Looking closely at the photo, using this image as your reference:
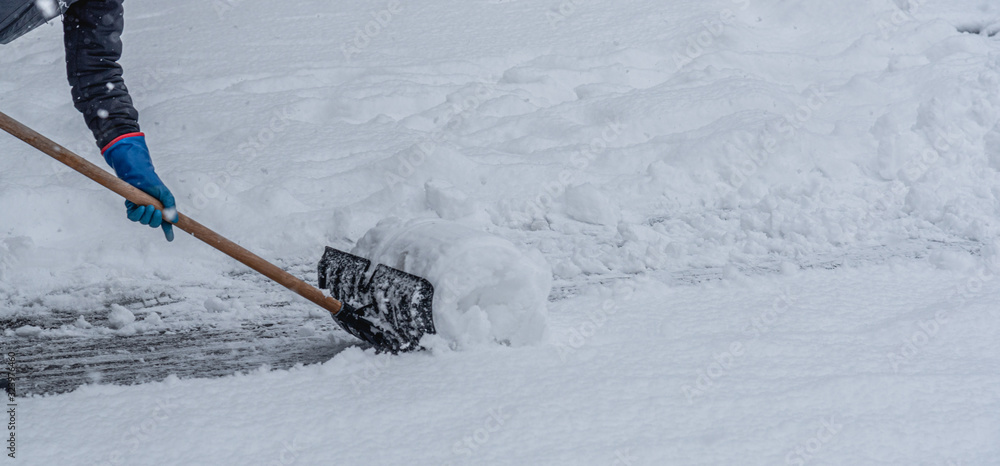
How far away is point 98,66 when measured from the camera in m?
2.38

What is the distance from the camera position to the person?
7.58 ft

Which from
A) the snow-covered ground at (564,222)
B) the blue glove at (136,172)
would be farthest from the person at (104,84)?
the snow-covered ground at (564,222)

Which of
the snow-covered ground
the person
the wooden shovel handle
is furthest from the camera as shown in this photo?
the person

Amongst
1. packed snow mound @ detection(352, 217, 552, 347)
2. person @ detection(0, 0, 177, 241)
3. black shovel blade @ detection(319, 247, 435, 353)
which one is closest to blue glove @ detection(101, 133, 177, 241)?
person @ detection(0, 0, 177, 241)

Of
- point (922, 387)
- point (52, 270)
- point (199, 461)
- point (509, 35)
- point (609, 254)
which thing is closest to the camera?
point (199, 461)

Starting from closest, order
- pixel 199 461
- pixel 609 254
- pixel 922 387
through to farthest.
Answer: pixel 199 461 < pixel 922 387 < pixel 609 254

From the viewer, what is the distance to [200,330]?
279 cm

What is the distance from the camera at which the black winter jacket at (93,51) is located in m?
2.27

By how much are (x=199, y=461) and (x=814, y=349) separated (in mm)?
1916

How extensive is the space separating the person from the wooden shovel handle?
49 millimetres

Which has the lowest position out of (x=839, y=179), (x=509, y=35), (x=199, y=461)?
(x=839, y=179)

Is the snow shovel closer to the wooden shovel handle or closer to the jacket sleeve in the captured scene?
the wooden shovel handle

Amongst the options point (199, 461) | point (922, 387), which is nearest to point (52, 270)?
point (199, 461)

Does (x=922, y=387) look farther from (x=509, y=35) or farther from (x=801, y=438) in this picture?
(x=509, y=35)
